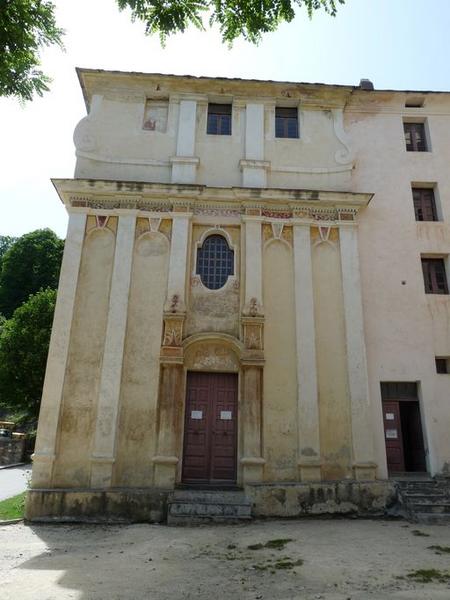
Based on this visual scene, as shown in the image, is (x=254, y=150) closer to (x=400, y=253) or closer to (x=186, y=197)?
(x=186, y=197)

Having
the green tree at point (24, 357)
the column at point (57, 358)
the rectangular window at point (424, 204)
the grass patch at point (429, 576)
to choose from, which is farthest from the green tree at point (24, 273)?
the grass patch at point (429, 576)

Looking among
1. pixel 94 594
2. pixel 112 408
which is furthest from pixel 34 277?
pixel 94 594

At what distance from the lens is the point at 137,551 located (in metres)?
7.97

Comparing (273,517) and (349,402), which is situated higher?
(349,402)

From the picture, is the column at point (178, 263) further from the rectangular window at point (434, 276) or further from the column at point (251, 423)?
the rectangular window at point (434, 276)

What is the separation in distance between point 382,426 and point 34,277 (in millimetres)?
31862

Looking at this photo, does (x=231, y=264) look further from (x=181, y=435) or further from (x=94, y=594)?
(x=94, y=594)

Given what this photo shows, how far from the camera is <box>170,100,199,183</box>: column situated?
14.2 m

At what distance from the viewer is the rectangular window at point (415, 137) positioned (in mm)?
15898

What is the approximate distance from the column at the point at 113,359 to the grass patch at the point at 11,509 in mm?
2043

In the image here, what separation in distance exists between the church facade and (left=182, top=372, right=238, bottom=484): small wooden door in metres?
0.04

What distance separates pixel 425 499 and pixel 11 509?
10837 millimetres

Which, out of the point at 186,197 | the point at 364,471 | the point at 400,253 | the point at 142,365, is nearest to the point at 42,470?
the point at 142,365

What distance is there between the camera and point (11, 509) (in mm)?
11562
